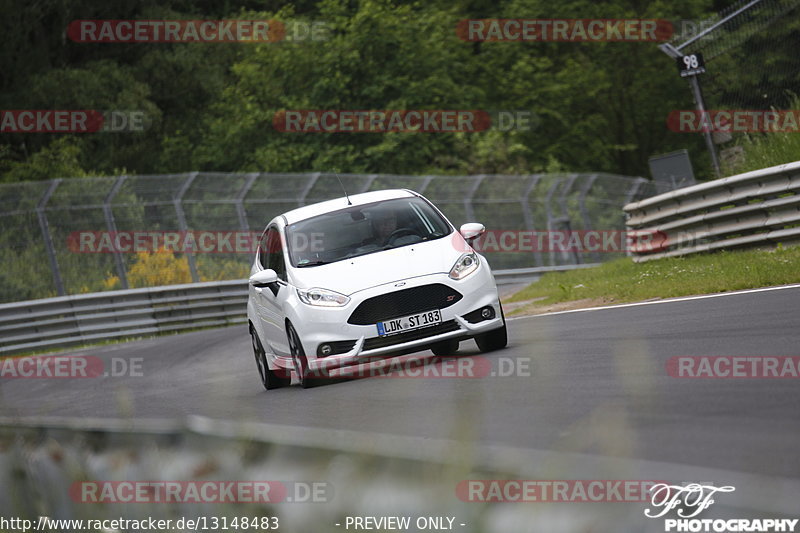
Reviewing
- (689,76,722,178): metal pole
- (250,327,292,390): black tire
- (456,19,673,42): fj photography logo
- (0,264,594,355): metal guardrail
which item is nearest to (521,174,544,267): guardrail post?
(0,264,594,355): metal guardrail

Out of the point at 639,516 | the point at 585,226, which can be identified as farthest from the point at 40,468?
the point at 585,226

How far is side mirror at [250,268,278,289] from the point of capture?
1194 centimetres

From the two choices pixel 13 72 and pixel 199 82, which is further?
pixel 199 82

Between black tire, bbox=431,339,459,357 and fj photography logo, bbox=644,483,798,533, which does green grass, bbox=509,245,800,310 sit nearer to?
black tire, bbox=431,339,459,357

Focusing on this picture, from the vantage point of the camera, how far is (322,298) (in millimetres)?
11109

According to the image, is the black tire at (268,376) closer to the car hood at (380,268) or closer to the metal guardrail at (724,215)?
the car hood at (380,268)

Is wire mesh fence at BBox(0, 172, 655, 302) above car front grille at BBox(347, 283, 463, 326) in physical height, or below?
above

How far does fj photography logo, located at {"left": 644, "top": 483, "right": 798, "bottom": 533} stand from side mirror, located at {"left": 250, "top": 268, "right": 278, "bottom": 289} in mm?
8426

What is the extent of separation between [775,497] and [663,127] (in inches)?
2194

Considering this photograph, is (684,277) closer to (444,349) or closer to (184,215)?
(444,349)

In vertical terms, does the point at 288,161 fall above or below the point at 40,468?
above

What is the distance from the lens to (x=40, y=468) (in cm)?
507

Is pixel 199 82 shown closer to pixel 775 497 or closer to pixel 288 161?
pixel 288 161

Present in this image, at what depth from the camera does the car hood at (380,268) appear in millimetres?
11031
